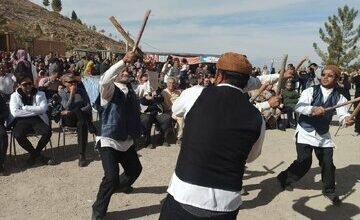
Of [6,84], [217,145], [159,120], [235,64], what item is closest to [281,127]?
[159,120]

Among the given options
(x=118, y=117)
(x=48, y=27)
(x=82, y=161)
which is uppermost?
(x=118, y=117)

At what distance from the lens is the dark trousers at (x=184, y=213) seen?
2846 mm

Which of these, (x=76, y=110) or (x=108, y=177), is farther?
(x=76, y=110)

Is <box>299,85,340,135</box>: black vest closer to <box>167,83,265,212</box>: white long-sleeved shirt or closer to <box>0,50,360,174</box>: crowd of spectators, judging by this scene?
<box>0,50,360,174</box>: crowd of spectators

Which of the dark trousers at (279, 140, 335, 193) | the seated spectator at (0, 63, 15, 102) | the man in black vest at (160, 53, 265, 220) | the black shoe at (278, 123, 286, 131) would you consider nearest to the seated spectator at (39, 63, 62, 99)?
the seated spectator at (0, 63, 15, 102)

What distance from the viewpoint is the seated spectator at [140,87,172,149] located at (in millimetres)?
8836

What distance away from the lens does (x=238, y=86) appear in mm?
2873

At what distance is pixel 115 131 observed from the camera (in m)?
4.95

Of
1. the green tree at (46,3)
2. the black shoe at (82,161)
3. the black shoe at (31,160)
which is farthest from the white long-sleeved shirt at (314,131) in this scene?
the green tree at (46,3)

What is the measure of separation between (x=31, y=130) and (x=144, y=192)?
250 cm

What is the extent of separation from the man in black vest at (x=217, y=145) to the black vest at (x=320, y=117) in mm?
3008

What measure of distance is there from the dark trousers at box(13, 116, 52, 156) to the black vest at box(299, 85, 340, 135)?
4285 millimetres

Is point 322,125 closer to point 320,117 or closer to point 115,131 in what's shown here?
point 320,117

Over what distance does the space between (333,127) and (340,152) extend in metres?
3.47
